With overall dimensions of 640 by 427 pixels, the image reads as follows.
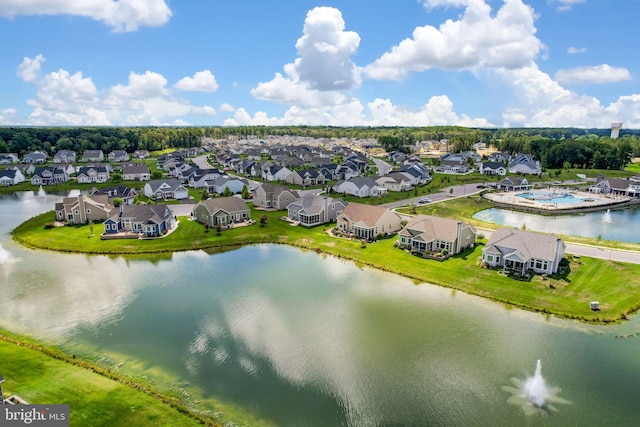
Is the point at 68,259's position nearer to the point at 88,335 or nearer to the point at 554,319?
the point at 88,335

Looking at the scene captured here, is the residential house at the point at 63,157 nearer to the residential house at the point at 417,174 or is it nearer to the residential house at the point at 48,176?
the residential house at the point at 48,176

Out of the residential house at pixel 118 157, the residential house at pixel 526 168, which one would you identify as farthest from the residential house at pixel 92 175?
the residential house at pixel 526 168

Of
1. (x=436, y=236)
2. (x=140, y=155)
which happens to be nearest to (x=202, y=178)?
(x=436, y=236)

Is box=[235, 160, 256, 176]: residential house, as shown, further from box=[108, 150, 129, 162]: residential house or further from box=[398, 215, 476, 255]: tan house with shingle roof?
box=[398, 215, 476, 255]: tan house with shingle roof

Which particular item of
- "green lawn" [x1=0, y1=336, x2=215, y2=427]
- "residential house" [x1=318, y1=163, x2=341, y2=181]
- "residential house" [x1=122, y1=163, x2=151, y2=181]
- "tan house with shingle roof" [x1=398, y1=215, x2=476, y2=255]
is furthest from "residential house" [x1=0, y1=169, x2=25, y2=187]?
A: "tan house with shingle roof" [x1=398, y1=215, x2=476, y2=255]

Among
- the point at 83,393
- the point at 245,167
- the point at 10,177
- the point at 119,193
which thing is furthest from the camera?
the point at 245,167

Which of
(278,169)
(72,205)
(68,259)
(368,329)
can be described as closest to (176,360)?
(368,329)

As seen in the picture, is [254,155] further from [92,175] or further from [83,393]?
[83,393]
